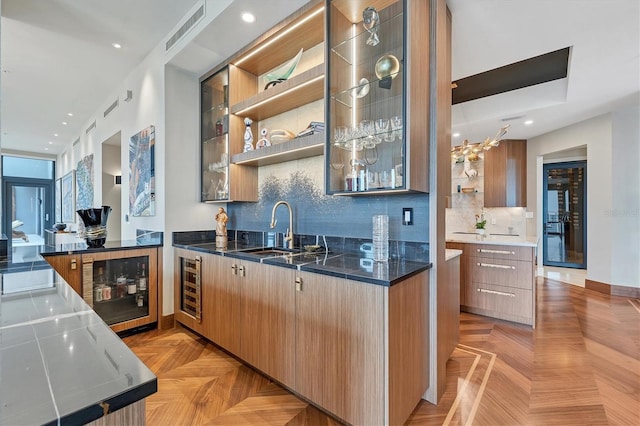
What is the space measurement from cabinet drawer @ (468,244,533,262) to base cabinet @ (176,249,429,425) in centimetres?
205

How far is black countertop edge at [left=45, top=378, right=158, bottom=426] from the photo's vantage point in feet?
1.50

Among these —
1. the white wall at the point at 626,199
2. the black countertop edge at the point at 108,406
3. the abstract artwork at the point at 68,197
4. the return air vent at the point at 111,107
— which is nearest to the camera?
Answer: the black countertop edge at the point at 108,406

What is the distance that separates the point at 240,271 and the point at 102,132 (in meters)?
4.61

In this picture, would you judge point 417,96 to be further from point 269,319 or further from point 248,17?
point 269,319

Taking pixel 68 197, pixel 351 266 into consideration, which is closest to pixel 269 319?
pixel 351 266

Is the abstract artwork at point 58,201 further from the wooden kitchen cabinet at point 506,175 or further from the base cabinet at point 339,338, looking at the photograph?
the wooden kitchen cabinet at point 506,175

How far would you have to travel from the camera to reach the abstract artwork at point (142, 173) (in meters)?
3.32

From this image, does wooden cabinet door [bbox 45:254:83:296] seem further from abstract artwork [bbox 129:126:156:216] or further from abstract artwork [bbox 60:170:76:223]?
abstract artwork [bbox 60:170:76:223]

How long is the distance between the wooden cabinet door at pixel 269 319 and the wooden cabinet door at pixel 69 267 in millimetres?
1589

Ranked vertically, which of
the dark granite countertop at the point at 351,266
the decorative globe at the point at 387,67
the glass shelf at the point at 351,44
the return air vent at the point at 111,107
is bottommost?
the dark granite countertop at the point at 351,266

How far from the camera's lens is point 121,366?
1.96 feet

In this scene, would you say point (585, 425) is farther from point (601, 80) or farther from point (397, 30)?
point (601, 80)

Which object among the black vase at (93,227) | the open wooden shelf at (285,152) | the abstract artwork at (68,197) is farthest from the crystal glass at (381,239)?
the abstract artwork at (68,197)

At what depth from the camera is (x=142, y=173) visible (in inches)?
139
